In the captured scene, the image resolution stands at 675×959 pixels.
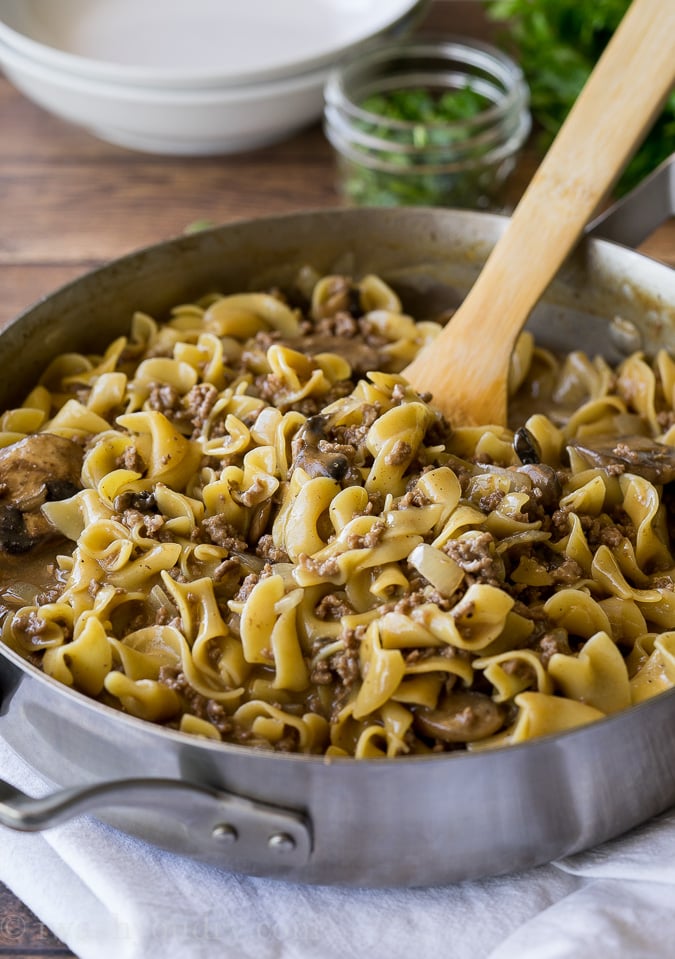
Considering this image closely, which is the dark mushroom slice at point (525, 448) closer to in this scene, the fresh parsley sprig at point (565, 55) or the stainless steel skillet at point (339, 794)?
the stainless steel skillet at point (339, 794)

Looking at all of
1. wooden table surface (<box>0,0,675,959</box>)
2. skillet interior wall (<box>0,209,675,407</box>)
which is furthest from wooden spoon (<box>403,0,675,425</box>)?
wooden table surface (<box>0,0,675,959</box>)

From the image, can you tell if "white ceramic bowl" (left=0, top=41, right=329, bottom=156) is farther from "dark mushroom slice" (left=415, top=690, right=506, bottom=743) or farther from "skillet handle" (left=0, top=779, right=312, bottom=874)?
"skillet handle" (left=0, top=779, right=312, bottom=874)

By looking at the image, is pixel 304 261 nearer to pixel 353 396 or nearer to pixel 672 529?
pixel 353 396

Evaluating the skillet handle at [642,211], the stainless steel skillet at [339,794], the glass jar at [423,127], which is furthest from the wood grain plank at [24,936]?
the glass jar at [423,127]

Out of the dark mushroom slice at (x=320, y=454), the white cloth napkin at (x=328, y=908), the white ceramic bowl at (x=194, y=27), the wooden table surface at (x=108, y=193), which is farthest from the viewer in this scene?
the white ceramic bowl at (x=194, y=27)

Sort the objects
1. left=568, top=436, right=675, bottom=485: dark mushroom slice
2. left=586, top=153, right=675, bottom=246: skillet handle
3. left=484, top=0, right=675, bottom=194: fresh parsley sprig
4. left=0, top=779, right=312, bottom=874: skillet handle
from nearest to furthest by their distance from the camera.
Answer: left=0, top=779, right=312, bottom=874: skillet handle → left=568, top=436, right=675, bottom=485: dark mushroom slice → left=586, top=153, right=675, bottom=246: skillet handle → left=484, top=0, right=675, bottom=194: fresh parsley sprig

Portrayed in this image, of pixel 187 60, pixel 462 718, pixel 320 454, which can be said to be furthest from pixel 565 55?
pixel 462 718

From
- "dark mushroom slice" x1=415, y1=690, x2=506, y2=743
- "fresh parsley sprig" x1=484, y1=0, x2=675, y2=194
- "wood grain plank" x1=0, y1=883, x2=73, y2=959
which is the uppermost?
"fresh parsley sprig" x1=484, y1=0, x2=675, y2=194
